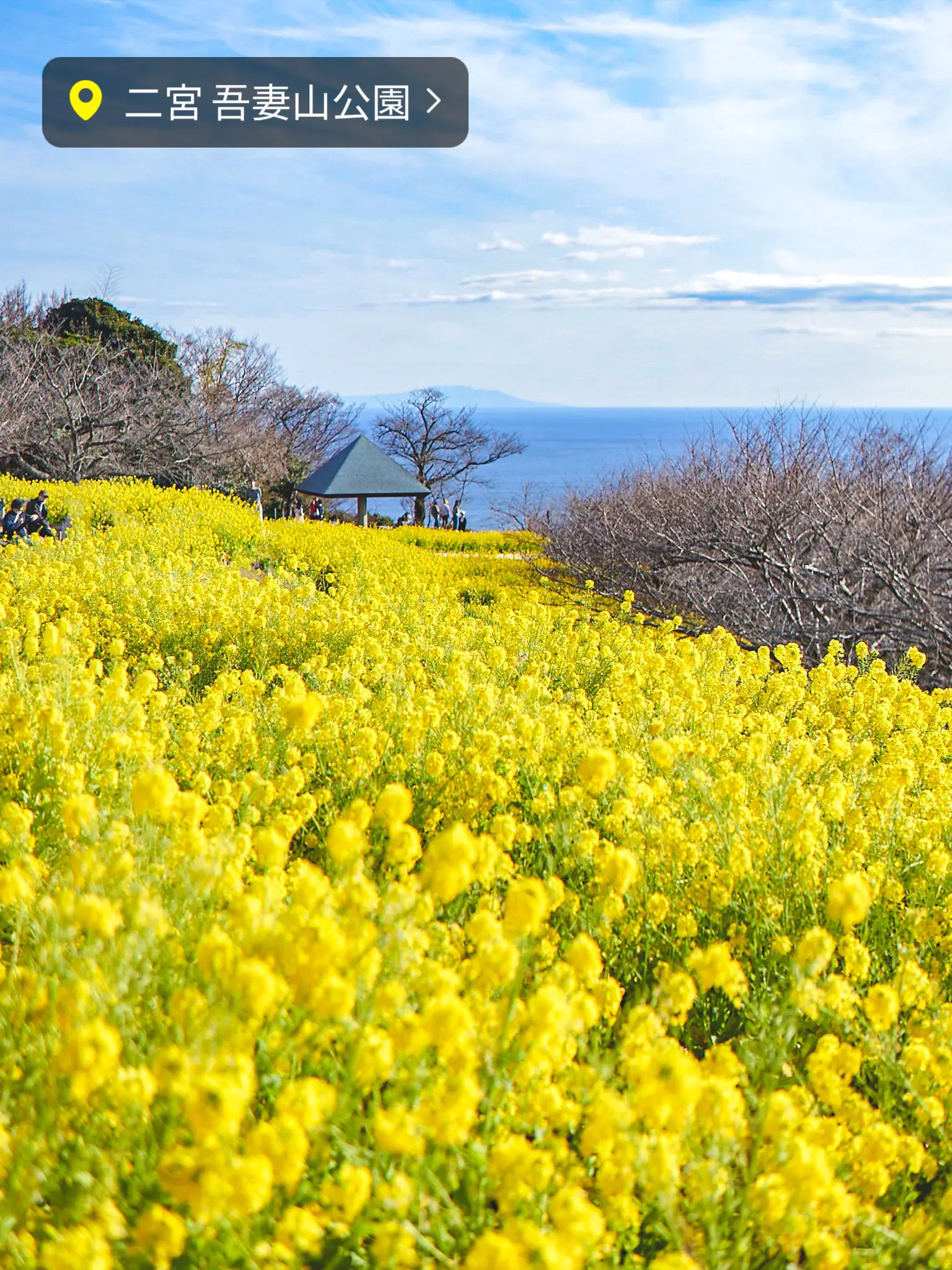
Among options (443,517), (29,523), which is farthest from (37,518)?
(443,517)

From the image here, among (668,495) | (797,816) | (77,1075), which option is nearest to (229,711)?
(797,816)

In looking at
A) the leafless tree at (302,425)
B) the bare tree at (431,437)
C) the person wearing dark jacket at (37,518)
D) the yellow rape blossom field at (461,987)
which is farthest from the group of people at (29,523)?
the bare tree at (431,437)

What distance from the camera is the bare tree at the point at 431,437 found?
47.3 meters

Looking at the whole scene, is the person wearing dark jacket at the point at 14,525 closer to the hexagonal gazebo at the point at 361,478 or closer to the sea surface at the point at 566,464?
the sea surface at the point at 566,464

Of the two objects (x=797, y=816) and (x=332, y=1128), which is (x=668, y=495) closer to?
(x=797, y=816)

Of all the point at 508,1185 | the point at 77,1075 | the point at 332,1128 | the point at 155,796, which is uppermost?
the point at 155,796

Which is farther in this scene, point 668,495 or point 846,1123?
point 668,495

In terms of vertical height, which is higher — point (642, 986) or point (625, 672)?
point (625, 672)

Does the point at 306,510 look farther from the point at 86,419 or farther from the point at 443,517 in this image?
the point at 86,419

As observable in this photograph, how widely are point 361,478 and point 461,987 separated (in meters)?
22.9

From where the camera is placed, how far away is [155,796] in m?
2.15

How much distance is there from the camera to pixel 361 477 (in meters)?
24.5

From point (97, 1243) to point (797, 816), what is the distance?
262 cm

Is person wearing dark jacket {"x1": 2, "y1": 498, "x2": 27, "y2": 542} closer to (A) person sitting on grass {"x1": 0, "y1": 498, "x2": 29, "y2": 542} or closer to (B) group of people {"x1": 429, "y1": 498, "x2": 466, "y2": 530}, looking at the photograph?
(A) person sitting on grass {"x1": 0, "y1": 498, "x2": 29, "y2": 542}
